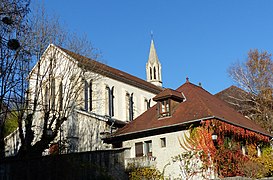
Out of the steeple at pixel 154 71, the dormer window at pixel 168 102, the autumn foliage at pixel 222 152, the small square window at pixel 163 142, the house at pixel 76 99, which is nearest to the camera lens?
the autumn foliage at pixel 222 152

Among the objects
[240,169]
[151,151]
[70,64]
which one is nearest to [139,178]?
[151,151]

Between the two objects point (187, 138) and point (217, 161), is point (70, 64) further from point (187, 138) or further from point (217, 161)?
point (217, 161)

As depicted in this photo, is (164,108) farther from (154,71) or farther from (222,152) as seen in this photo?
(154,71)

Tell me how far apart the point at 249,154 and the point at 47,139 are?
489 inches

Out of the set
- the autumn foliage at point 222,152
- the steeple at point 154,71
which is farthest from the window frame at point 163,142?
the steeple at point 154,71

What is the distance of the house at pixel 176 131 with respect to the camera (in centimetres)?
2270

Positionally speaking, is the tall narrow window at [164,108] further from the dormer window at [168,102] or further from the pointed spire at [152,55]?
the pointed spire at [152,55]

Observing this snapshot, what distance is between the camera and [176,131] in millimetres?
23625

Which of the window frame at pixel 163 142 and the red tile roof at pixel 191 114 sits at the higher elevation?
the red tile roof at pixel 191 114

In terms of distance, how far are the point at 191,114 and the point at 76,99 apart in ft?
28.3

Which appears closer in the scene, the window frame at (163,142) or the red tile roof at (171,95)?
the window frame at (163,142)

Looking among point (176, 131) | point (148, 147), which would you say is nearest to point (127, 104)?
point (148, 147)

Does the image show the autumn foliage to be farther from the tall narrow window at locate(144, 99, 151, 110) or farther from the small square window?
the tall narrow window at locate(144, 99, 151, 110)

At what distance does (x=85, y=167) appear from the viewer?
70.7ft
